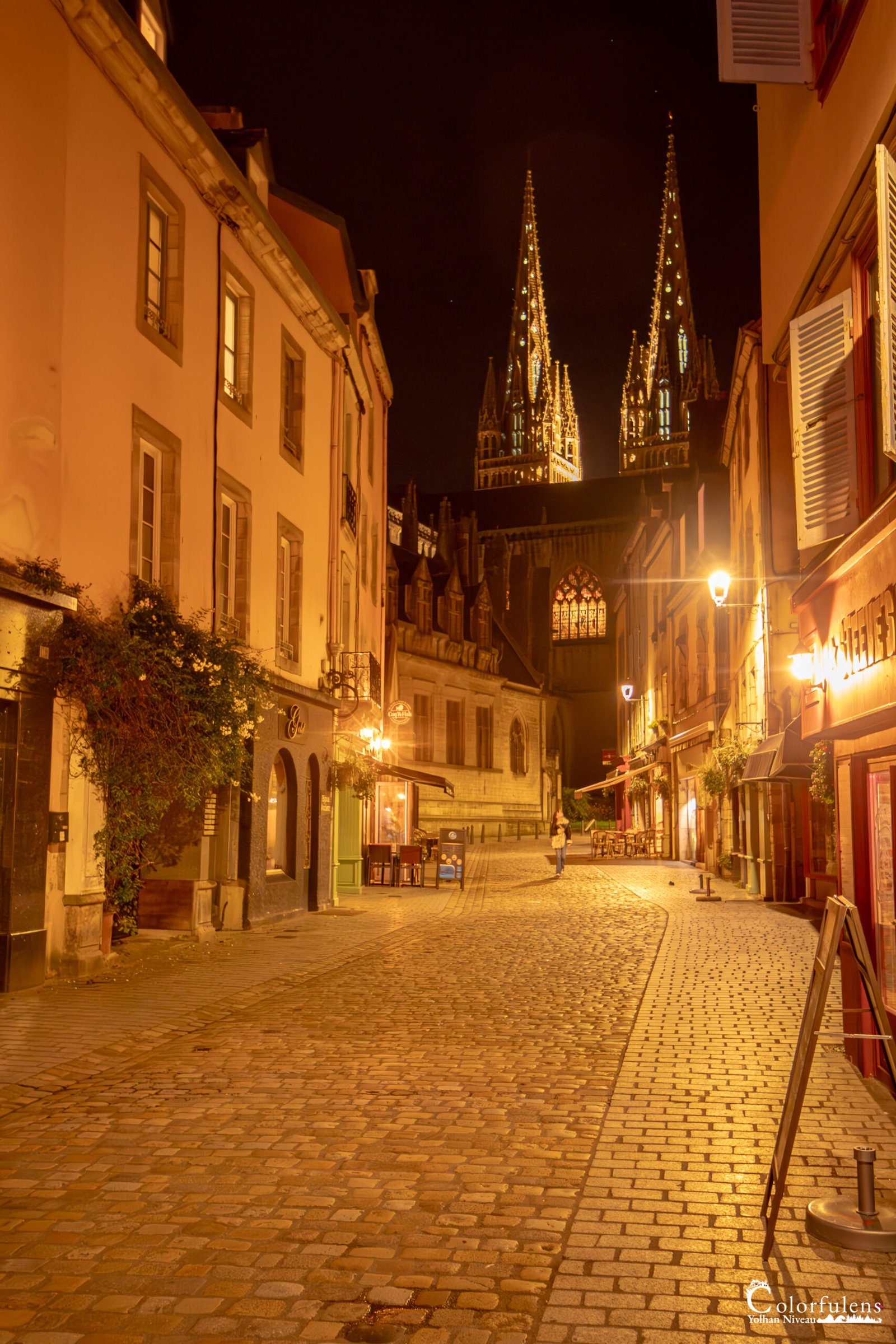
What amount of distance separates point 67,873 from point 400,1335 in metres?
8.36

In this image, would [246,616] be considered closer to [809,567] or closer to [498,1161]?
[809,567]

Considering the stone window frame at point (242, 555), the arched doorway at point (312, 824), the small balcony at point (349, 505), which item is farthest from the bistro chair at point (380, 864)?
the stone window frame at point (242, 555)

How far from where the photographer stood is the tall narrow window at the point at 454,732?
1901 inches

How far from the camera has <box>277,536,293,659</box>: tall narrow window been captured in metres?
18.0

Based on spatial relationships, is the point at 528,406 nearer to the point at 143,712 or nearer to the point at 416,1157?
the point at 143,712

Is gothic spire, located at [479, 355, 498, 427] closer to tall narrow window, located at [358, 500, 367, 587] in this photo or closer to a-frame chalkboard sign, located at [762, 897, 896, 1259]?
tall narrow window, located at [358, 500, 367, 587]

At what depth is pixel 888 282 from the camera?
5.11 m

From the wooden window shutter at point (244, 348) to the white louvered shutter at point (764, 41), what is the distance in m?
9.90

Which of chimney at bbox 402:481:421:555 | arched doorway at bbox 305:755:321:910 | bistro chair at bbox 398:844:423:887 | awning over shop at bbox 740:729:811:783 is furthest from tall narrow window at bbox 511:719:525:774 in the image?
awning over shop at bbox 740:729:811:783

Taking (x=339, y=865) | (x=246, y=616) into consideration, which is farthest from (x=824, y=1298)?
(x=339, y=865)

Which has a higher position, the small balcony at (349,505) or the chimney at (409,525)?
the chimney at (409,525)

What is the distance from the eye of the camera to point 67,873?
11.3 meters

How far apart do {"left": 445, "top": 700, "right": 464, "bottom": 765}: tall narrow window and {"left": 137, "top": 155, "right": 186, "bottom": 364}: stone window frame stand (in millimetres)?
34336

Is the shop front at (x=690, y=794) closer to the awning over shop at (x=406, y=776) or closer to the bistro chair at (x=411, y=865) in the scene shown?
the awning over shop at (x=406, y=776)
